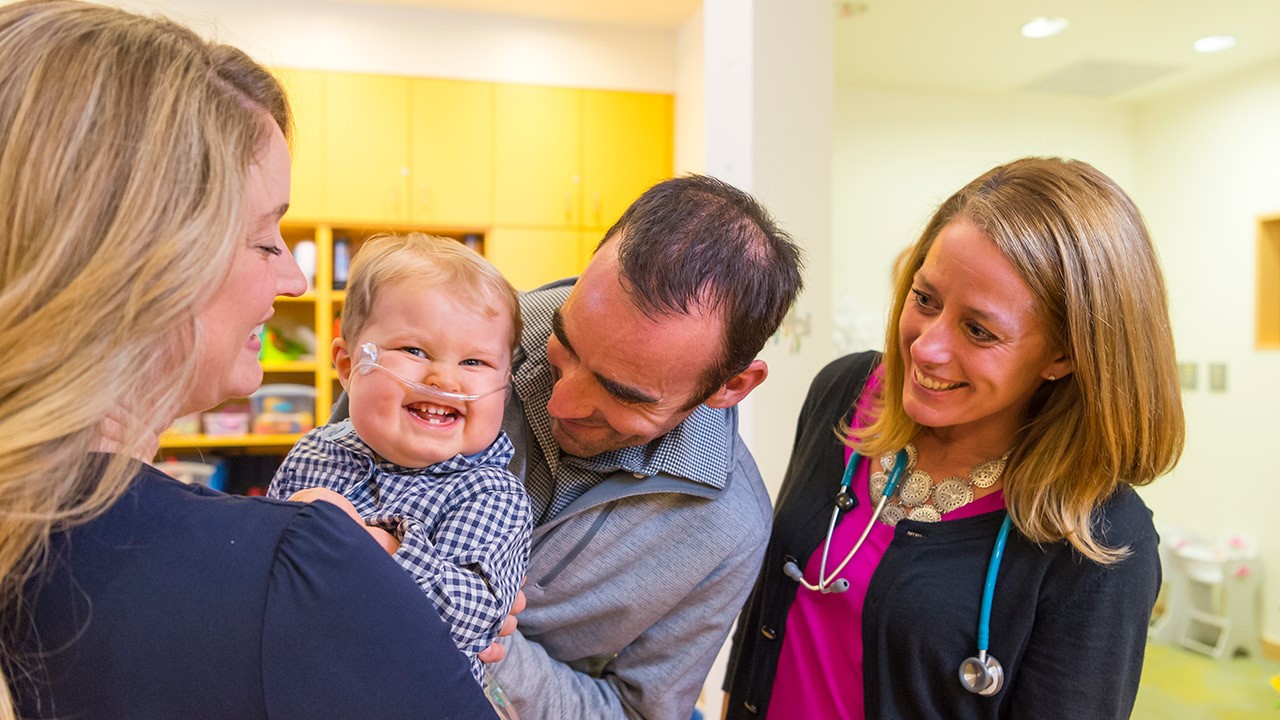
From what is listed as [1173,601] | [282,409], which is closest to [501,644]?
[282,409]

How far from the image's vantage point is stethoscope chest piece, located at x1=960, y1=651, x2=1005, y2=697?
4.19ft

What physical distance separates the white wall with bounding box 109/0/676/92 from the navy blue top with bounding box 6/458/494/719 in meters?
4.26

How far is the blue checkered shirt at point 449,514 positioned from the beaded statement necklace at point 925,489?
0.63 m

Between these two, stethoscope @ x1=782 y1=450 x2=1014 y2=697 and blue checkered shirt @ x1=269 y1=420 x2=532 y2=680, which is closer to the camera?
blue checkered shirt @ x1=269 y1=420 x2=532 y2=680

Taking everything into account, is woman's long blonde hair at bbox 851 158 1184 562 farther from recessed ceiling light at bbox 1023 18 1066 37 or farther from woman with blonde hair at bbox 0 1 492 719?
recessed ceiling light at bbox 1023 18 1066 37

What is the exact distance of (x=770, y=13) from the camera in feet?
10.4

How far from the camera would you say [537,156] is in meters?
4.89

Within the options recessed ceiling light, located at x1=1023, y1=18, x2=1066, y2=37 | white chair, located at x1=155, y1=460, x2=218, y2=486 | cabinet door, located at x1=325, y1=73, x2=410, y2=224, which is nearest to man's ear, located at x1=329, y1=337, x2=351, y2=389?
white chair, located at x1=155, y1=460, x2=218, y2=486

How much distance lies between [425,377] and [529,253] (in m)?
3.73

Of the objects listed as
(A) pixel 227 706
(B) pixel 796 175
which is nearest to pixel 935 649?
(A) pixel 227 706

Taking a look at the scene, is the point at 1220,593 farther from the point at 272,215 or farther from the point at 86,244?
the point at 86,244

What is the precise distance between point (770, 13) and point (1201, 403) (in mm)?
Result: 3319

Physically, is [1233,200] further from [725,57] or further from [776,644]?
[776,644]

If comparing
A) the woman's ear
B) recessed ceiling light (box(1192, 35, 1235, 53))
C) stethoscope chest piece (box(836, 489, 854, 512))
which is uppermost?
recessed ceiling light (box(1192, 35, 1235, 53))
